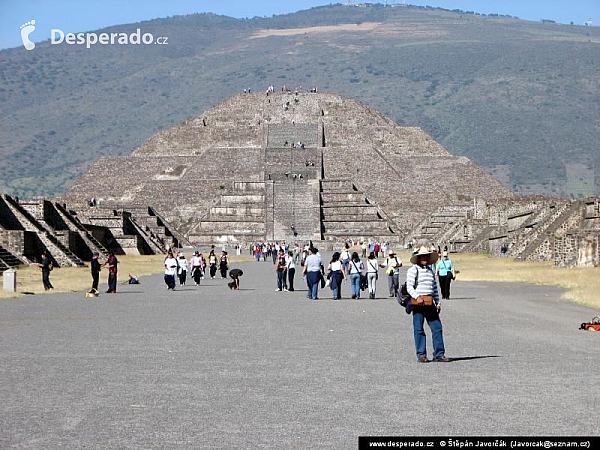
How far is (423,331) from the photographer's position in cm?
1475

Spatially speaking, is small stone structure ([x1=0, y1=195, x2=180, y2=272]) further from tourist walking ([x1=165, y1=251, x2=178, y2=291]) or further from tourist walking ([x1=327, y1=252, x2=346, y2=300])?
tourist walking ([x1=327, y1=252, x2=346, y2=300])

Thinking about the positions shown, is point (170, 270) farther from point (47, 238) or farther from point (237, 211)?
point (237, 211)

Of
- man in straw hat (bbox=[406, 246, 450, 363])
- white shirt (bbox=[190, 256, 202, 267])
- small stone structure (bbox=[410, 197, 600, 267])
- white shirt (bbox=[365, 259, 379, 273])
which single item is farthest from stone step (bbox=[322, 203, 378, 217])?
man in straw hat (bbox=[406, 246, 450, 363])

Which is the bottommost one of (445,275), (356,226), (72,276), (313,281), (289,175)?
(72,276)

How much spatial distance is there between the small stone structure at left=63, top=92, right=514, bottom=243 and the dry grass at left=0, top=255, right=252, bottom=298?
2222 centimetres

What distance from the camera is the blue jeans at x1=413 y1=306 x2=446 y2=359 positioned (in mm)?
14648

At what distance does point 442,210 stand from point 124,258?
88.0ft

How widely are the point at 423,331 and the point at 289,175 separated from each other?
7668 cm

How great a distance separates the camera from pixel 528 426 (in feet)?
32.7

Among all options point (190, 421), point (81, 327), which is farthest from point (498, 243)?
point (190, 421)

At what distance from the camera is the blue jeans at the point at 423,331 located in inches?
577

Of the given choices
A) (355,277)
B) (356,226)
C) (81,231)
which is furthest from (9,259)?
(356,226)

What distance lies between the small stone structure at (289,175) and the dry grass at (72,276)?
2222cm

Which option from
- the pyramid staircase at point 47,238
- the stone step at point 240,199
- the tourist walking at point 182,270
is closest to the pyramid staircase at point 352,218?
the stone step at point 240,199
